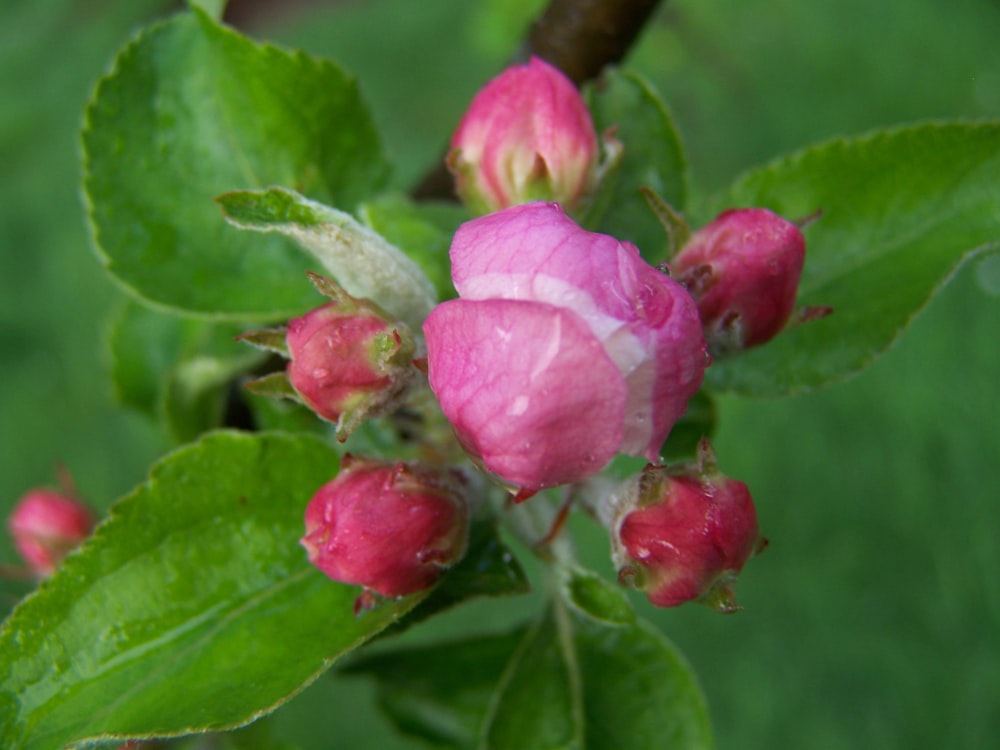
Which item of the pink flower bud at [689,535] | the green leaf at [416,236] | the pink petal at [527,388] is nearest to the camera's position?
the pink petal at [527,388]

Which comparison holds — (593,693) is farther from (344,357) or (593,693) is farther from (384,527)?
(344,357)

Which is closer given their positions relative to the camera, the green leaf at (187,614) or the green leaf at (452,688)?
the green leaf at (187,614)

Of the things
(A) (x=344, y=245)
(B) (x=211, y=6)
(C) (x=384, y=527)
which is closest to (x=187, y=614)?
→ (C) (x=384, y=527)

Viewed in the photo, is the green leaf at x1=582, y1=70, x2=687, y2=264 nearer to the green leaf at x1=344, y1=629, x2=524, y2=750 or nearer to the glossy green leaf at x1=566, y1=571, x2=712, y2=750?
the glossy green leaf at x1=566, y1=571, x2=712, y2=750

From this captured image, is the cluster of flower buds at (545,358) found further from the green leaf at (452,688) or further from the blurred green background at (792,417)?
the blurred green background at (792,417)

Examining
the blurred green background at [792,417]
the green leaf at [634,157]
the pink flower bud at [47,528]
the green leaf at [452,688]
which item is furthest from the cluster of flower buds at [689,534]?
the blurred green background at [792,417]

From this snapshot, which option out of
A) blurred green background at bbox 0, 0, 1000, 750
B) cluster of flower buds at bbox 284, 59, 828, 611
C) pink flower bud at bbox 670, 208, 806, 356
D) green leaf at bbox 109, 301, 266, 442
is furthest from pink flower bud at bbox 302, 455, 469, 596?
blurred green background at bbox 0, 0, 1000, 750

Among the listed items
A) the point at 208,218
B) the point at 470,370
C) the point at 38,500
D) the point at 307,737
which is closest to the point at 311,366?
the point at 470,370
